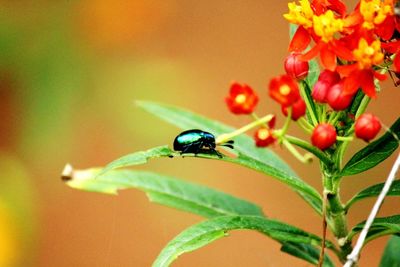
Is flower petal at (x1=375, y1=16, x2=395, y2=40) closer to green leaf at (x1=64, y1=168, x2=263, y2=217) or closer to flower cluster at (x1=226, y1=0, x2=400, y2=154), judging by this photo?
flower cluster at (x1=226, y1=0, x2=400, y2=154)

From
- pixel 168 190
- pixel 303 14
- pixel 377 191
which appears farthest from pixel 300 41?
pixel 168 190

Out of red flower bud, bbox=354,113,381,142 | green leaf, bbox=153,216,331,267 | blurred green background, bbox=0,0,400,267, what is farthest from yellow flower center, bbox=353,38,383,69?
blurred green background, bbox=0,0,400,267

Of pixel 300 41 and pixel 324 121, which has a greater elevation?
pixel 300 41

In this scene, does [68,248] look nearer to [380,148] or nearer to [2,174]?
[2,174]

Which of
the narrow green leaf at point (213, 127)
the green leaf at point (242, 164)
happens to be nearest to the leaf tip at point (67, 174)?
the narrow green leaf at point (213, 127)

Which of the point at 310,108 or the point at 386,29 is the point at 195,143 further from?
the point at 386,29

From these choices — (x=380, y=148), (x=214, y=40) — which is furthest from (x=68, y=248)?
(x=380, y=148)

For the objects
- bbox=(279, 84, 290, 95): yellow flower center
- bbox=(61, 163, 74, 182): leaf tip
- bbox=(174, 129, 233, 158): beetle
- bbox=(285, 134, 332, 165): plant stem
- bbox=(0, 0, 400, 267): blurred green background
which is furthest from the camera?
bbox=(0, 0, 400, 267): blurred green background
